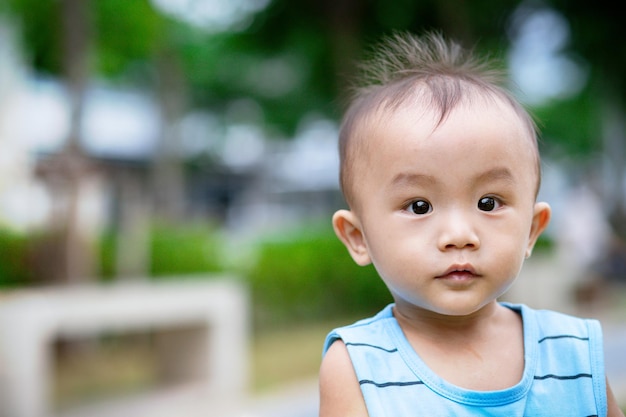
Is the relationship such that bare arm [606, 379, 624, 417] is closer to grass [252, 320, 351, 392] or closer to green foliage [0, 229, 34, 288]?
grass [252, 320, 351, 392]

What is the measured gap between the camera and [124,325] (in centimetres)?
573

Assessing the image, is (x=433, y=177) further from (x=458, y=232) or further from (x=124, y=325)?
(x=124, y=325)

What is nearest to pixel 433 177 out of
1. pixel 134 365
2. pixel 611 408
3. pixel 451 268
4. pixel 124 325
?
pixel 451 268

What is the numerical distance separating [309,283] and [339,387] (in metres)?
9.45

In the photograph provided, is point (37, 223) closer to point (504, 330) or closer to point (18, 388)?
point (18, 388)

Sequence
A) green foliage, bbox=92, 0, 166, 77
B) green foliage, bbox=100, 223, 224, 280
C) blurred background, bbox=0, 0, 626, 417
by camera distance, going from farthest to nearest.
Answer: green foliage, bbox=92, 0, 166, 77, green foliage, bbox=100, 223, 224, 280, blurred background, bbox=0, 0, 626, 417

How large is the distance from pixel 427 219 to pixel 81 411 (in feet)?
16.2

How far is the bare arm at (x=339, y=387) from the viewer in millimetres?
1403

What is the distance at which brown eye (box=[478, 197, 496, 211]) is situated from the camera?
1.42 m

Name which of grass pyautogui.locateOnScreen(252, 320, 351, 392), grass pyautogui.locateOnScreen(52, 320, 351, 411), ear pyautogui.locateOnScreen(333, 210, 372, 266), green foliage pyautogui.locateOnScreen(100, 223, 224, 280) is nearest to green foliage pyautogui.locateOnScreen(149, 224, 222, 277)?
green foliage pyautogui.locateOnScreen(100, 223, 224, 280)

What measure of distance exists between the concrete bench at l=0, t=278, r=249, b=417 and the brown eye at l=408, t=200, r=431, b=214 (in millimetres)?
4302

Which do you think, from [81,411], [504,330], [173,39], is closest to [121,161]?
[173,39]

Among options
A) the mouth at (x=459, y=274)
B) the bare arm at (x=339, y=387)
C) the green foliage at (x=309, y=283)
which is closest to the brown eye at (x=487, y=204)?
the mouth at (x=459, y=274)

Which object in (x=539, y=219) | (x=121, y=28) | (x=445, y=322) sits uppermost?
(x=121, y=28)
